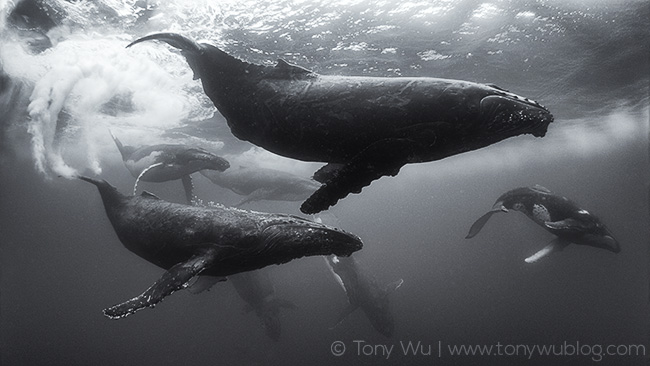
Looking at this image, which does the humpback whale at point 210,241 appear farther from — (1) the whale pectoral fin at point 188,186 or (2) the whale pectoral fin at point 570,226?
(2) the whale pectoral fin at point 570,226

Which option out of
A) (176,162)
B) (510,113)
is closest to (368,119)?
(510,113)

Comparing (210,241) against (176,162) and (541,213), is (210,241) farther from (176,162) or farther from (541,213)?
(541,213)

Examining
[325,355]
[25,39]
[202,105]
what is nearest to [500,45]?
[202,105]

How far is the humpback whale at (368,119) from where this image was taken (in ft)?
9.81

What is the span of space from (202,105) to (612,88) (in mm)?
25823

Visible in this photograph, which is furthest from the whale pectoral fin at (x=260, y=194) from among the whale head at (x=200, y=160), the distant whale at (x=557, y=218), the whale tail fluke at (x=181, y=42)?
the whale tail fluke at (x=181, y=42)

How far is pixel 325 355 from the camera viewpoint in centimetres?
2503

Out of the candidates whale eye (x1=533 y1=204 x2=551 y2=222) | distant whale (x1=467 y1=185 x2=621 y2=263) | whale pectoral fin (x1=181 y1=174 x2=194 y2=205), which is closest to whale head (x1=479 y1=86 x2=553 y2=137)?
distant whale (x1=467 y1=185 x2=621 y2=263)

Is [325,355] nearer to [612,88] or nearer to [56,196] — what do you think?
[612,88]

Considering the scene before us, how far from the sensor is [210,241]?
206 inches

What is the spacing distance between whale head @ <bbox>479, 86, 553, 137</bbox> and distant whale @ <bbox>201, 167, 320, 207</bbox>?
13233mm

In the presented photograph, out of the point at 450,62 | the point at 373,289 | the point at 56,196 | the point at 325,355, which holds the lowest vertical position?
the point at 56,196

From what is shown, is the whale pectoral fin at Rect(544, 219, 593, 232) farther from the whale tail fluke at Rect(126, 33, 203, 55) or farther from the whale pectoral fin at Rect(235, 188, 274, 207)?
the whale pectoral fin at Rect(235, 188, 274, 207)

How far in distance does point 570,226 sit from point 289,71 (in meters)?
10.5
